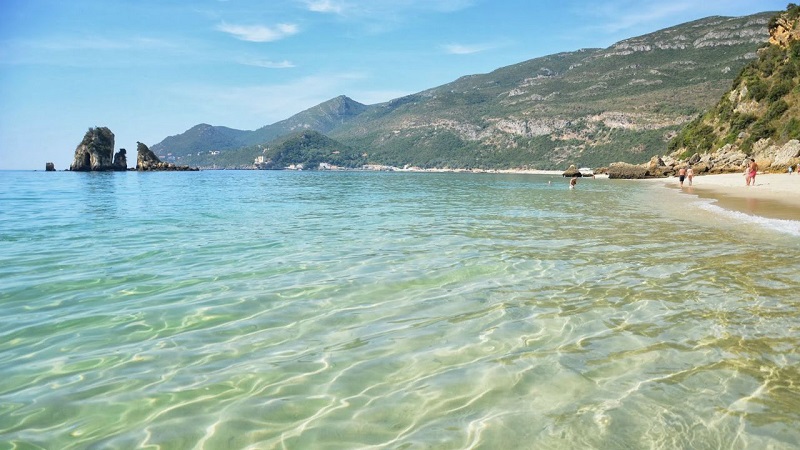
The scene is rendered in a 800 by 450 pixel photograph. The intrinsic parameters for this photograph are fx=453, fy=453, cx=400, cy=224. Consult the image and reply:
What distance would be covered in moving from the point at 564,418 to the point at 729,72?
149519mm

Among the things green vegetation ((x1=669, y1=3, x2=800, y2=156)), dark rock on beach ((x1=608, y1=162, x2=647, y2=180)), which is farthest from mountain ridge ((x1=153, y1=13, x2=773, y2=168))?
dark rock on beach ((x1=608, y1=162, x2=647, y2=180))

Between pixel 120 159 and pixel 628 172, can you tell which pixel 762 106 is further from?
pixel 120 159

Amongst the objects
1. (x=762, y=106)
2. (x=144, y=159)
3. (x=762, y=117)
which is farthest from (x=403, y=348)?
(x=144, y=159)

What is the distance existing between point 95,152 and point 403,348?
150 m

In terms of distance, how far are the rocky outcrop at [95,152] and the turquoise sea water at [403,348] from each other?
139 metres

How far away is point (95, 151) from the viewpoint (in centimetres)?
12612

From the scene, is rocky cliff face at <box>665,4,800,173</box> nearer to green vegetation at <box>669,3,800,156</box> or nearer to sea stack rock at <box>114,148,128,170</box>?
green vegetation at <box>669,3,800,156</box>

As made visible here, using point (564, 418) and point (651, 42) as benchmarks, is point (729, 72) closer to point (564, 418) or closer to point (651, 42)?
point (651, 42)

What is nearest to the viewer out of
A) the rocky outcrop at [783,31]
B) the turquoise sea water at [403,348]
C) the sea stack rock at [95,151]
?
the turquoise sea water at [403,348]

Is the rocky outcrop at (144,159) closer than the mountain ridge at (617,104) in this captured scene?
No

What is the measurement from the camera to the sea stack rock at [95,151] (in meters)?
125

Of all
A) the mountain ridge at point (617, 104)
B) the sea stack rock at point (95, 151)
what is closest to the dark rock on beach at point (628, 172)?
the mountain ridge at point (617, 104)

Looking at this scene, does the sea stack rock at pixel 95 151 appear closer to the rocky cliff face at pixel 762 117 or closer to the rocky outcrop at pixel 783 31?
the rocky cliff face at pixel 762 117

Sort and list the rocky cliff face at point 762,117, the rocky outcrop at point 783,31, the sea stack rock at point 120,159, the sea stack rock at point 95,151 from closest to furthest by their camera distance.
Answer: the rocky cliff face at point 762,117, the rocky outcrop at point 783,31, the sea stack rock at point 95,151, the sea stack rock at point 120,159
